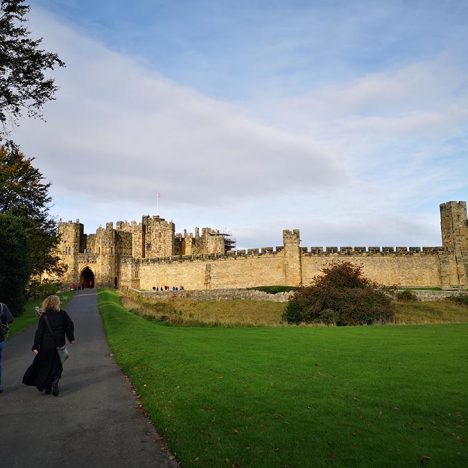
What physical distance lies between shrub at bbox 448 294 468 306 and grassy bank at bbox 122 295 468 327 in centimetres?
53

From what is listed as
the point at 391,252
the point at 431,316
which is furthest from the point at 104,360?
the point at 391,252

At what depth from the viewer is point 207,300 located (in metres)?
46.7

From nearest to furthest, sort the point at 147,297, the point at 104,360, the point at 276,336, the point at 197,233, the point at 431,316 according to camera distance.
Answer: the point at 104,360 < the point at 276,336 < the point at 431,316 < the point at 147,297 < the point at 197,233

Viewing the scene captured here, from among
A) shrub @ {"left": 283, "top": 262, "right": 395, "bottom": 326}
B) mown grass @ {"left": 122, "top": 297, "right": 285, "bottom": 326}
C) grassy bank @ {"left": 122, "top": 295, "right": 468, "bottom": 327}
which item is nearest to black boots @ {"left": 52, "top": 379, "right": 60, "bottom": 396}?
grassy bank @ {"left": 122, "top": 295, "right": 468, "bottom": 327}

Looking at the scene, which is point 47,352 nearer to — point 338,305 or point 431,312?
point 338,305

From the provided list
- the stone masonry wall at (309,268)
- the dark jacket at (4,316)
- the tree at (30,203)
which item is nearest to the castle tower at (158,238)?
the stone masonry wall at (309,268)

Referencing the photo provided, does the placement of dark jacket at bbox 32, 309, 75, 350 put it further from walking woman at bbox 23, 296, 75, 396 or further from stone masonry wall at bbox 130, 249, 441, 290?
stone masonry wall at bbox 130, 249, 441, 290

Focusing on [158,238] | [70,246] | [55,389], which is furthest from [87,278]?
[55,389]

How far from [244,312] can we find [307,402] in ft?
102

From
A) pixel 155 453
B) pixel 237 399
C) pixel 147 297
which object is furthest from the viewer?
pixel 147 297

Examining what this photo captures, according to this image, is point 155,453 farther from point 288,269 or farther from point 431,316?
point 288,269

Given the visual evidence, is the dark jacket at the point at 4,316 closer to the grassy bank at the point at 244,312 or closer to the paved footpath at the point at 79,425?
the paved footpath at the point at 79,425

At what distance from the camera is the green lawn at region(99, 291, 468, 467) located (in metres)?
5.85

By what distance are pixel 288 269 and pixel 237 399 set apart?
43.6 metres
